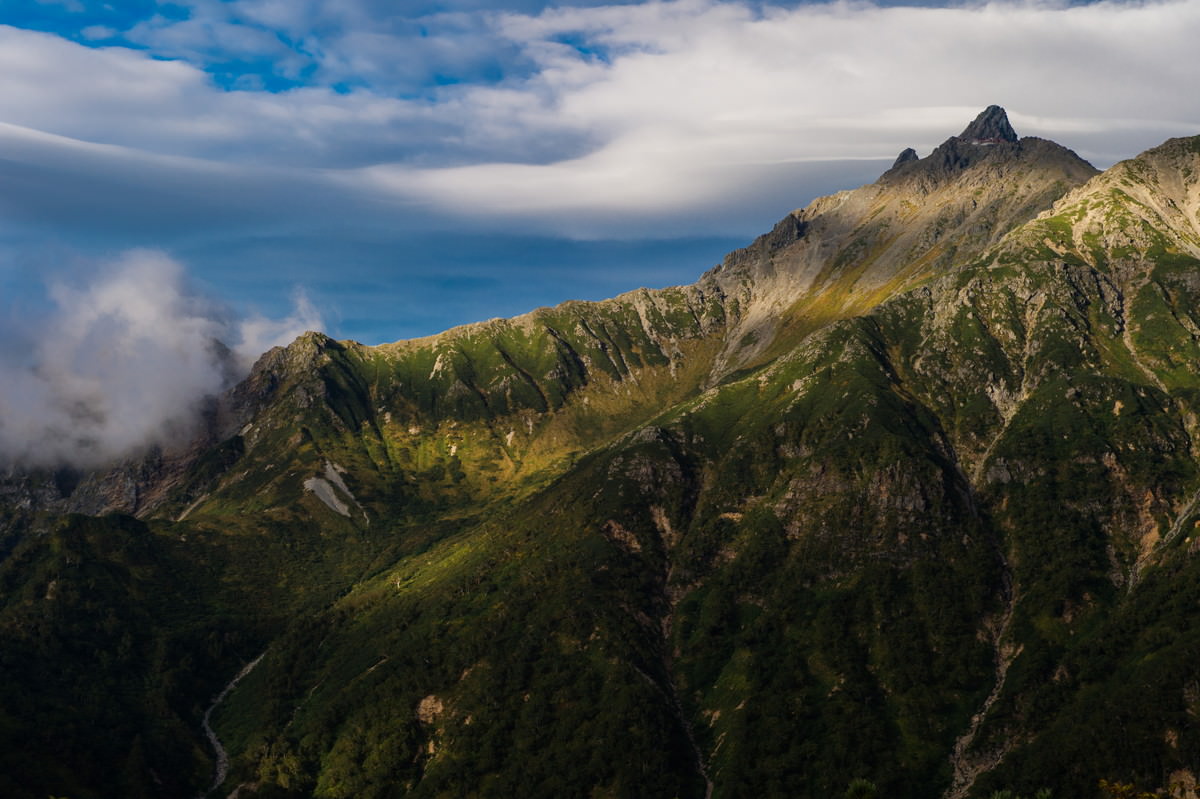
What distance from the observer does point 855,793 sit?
10425 centimetres

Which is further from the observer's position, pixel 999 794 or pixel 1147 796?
pixel 999 794

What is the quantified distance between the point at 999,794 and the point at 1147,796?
64.8 ft

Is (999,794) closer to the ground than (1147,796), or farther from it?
closer to the ground

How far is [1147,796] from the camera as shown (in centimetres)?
9800

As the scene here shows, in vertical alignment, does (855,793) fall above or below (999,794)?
above

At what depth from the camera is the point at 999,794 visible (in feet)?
375

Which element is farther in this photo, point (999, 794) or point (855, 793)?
point (999, 794)

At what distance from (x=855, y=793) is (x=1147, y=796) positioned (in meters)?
30.0

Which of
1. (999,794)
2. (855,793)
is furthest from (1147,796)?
(855,793)

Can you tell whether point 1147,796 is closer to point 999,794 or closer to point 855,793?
point 999,794

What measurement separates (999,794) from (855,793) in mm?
23452
